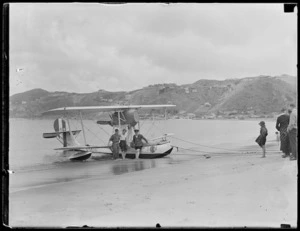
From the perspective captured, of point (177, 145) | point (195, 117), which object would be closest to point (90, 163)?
point (177, 145)

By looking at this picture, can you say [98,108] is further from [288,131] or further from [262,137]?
[288,131]

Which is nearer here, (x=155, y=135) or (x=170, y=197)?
(x=170, y=197)

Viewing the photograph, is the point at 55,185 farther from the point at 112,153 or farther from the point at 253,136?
the point at 253,136

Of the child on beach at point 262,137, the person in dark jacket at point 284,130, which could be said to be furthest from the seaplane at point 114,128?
the person in dark jacket at point 284,130

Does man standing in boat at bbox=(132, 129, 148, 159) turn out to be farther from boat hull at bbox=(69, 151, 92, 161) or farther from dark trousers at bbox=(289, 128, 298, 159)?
dark trousers at bbox=(289, 128, 298, 159)

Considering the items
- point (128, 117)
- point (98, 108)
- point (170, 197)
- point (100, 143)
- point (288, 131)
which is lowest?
point (170, 197)

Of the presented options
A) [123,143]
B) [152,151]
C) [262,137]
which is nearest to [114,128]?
[123,143]

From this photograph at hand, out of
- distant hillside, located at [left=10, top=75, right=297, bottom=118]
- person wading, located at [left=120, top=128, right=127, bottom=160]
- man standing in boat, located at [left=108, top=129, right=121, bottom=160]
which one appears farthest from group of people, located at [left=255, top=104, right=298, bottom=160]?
man standing in boat, located at [left=108, top=129, right=121, bottom=160]

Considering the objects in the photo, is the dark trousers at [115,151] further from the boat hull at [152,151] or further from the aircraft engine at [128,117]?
the aircraft engine at [128,117]
